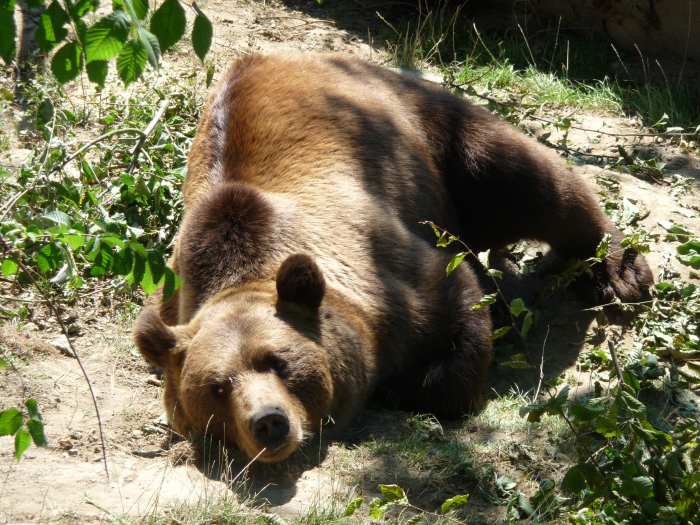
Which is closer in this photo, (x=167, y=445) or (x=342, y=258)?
(x=167, y=445)

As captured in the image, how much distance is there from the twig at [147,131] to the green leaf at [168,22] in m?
4.48

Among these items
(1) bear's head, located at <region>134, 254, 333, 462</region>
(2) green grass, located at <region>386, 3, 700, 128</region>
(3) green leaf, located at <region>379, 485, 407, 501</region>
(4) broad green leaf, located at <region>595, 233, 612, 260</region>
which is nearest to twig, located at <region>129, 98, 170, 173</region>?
(1) bear's head, located at <region>134, 254, 333, 462</region>

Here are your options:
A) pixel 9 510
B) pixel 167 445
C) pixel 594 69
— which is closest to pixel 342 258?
pixel 167 445

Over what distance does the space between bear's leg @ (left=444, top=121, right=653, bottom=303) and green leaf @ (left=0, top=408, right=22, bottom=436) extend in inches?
191

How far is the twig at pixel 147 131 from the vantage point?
7.57 meters

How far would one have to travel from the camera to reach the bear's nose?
16.8 ft

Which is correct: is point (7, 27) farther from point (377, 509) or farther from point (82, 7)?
point (377, 509)

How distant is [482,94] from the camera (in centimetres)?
1002

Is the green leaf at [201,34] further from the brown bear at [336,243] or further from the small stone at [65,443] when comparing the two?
the small stone at [65,443]

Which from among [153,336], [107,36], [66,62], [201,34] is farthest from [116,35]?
[153,336]

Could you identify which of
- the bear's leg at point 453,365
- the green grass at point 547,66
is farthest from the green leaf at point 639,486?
the green grass at point 547,66

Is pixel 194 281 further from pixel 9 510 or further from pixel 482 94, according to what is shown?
pixel 482 94

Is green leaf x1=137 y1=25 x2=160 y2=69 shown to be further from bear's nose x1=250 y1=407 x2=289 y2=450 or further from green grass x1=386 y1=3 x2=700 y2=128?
green grass x1=386 y1=3 x2=700 y2=128

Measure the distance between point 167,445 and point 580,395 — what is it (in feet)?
9.26
